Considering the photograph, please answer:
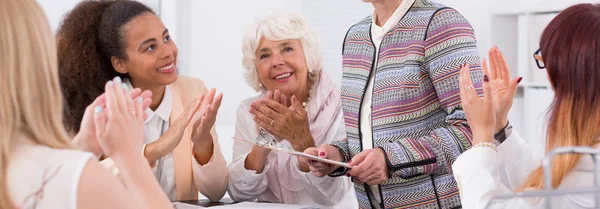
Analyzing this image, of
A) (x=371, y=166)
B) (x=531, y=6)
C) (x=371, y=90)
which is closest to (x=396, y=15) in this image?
(x=371, y=90)

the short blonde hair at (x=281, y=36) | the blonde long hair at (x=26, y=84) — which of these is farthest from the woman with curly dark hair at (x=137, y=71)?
the blonde long hair at (x=26, y=84)

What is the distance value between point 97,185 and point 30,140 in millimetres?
149

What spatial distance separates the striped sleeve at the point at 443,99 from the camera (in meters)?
2.46

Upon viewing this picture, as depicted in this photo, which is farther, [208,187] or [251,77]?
[251,77]

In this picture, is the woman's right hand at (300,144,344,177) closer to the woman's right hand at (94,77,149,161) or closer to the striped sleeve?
the striped sleeve

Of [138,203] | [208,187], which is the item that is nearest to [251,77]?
[208,187]

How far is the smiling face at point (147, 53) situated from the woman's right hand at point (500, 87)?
1.32 metres

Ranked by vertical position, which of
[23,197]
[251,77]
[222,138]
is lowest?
[222,138]

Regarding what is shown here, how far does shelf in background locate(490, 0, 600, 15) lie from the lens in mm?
4622

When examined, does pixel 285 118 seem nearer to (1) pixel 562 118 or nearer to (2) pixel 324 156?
(2) pixel 324 156

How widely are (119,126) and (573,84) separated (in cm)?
99

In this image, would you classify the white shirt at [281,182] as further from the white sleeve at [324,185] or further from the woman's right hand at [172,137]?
the woman's right hand at [172,137]

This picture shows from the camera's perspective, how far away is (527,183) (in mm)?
1889

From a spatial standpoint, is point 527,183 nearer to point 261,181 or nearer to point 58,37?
point 261,181
